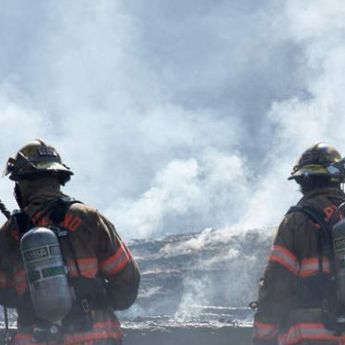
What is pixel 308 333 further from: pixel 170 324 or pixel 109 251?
pixel 170 324

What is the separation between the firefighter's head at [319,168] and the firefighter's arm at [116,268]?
4.78 feet

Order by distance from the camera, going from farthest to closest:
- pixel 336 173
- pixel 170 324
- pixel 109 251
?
pixel 170 324 < pixel 336 173 < pixel 109 251

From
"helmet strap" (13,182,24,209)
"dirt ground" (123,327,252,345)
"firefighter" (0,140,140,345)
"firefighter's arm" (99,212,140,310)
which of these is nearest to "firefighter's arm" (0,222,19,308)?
"firefighter" (0,140,140,345)

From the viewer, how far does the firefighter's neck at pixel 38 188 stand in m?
5.18

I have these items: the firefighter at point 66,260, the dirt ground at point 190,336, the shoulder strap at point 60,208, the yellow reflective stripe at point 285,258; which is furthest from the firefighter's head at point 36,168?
the dirt ground at point 190,336

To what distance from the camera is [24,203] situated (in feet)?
17.3

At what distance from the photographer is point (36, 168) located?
17.0 ft

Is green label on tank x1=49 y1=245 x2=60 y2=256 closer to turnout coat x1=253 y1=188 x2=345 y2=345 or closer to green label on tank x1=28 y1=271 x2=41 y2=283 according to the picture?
green label on tank x1=28 y1=271 x2=41 y2=283

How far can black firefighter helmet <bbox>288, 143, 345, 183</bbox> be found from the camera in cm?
565

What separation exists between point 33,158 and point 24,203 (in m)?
0.32

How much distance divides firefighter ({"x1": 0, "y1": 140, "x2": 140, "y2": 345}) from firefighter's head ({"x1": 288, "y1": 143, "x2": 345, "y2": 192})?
1462mm


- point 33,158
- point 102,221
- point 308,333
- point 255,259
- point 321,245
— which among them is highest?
point 255,259

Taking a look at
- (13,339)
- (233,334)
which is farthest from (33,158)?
(233,334)

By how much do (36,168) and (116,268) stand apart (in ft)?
2.84
